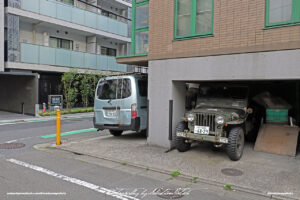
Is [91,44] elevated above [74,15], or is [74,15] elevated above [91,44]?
[74,15]

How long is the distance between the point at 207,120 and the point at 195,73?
4.58 feet

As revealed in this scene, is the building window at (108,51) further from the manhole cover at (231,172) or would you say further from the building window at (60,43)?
the manhole cover at (231,172)

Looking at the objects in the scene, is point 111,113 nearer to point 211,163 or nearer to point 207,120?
point 207,120

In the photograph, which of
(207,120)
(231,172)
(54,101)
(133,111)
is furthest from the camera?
(54,101)

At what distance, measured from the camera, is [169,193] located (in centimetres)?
437

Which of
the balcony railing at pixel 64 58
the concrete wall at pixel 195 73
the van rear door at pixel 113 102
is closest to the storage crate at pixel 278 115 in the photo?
the concrete wall at pixel 195 73

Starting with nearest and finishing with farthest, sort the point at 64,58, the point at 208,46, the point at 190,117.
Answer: the point at 190,117 → the point at 208,46 → the point at 64,58

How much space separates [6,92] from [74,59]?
5927mm

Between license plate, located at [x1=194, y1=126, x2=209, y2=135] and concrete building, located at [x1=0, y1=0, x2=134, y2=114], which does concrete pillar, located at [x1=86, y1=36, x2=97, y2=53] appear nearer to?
concrete building, located at [x1=0, y1=0, x2=134, y2=114]

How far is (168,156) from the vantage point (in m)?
6.64

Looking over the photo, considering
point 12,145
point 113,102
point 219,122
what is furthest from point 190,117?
point 12,145

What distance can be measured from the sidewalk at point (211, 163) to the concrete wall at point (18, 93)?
9.80 m

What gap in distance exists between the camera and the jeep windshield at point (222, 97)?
294 inches

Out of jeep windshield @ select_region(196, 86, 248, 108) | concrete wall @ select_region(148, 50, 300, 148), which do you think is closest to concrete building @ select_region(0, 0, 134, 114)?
concrete wall @ select_region(148, 50, 300, 148)
